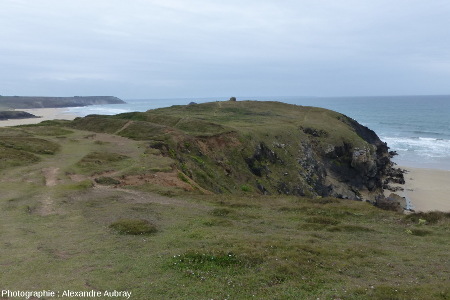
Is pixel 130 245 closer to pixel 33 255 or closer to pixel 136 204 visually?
pixel 33 255

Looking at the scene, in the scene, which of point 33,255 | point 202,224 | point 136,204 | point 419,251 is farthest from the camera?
point 136,204

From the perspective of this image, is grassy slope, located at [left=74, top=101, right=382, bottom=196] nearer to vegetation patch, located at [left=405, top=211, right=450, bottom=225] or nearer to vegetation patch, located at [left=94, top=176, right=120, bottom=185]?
vegetation patch, located at [left=94, top=176, right=120, bottom=185]

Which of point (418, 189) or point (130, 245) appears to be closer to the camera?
point (130, 245)

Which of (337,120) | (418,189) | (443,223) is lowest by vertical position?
(418,189)

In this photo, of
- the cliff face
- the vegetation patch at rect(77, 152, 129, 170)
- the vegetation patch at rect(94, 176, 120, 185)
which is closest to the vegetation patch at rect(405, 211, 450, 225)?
the cliff face

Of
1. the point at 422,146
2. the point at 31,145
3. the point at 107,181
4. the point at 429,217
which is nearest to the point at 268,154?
the point at 107,181

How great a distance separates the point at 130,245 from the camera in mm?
17312

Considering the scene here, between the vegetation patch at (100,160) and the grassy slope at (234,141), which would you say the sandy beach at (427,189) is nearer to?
the grassy slope at (234,141)

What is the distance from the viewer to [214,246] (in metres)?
16.6

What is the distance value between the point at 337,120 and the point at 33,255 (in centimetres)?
8019

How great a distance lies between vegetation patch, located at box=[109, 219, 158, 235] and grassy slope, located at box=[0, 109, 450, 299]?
1.68ft

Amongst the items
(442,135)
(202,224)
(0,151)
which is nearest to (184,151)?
(0,151)

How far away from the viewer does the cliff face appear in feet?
156

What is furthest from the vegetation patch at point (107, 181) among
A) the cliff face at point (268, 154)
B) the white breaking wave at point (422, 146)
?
the white breaking wave at point (422, 146)
